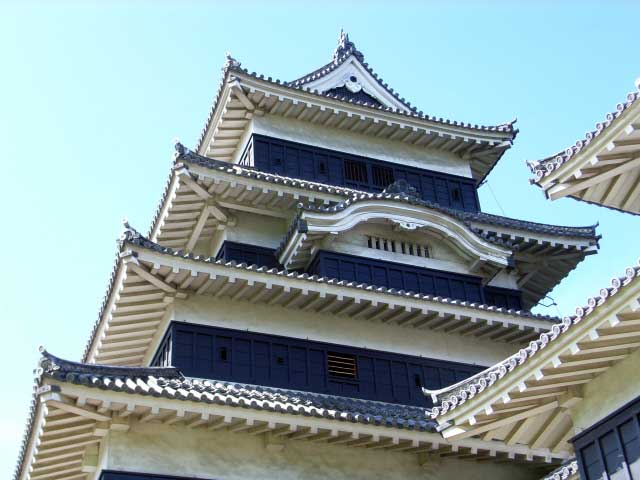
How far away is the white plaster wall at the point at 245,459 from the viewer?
1534cm

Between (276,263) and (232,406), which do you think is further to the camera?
(276,263)

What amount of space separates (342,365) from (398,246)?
403 centimetres

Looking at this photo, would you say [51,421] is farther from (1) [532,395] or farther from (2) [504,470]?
(2) [504,470]

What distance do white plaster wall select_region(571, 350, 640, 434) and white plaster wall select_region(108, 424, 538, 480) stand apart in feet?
18.5

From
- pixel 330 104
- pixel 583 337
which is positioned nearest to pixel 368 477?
pixel 583 337

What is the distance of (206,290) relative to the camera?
18.6 metres

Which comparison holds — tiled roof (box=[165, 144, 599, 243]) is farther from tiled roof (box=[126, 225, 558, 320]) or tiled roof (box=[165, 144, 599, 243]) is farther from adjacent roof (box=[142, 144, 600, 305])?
tiled roof (box=[126, 225, 558, 320])

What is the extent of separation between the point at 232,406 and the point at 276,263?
22.8 feet

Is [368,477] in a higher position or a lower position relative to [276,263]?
lower

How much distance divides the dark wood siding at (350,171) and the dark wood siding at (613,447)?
12.6m

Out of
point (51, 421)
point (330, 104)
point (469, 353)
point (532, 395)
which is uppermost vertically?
point (330, 104)

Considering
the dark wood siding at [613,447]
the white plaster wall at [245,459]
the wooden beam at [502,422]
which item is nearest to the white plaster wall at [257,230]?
the white plaster wall at [245,459]

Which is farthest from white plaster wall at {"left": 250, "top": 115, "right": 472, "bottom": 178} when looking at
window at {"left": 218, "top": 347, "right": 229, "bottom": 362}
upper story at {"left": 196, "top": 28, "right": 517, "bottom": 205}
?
window at {"left": 218, "top": 347, "right": 229, "bottom": 362}

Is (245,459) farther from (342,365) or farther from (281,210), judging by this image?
(281,210)
